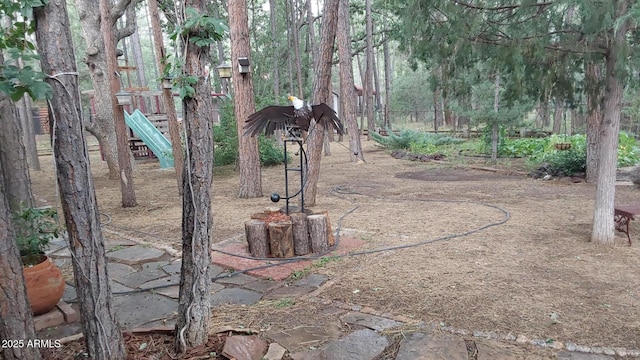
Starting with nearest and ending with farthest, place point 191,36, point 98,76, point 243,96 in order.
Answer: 1. point 191,36
2. point 243,96
3. point 98,76

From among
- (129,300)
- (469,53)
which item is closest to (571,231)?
(469,53)

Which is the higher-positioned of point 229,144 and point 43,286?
point 229,144

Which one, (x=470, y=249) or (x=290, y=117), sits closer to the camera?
(x=470, y=249)

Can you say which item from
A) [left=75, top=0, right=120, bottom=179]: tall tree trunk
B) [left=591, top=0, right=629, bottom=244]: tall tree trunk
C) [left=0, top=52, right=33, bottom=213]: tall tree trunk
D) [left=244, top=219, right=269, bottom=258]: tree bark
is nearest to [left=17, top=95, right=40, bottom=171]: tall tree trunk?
[left=75, top=0, right=120, bottom=179]: tall tree trunk

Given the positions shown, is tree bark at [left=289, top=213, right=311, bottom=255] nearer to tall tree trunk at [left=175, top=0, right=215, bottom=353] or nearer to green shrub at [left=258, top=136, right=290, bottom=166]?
tall tree trunk at [left=175, top=0, right=215, bottom=353]

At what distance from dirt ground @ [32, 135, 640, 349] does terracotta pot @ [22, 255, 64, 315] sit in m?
1.93

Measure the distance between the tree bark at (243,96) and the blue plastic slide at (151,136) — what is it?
17.9 feet

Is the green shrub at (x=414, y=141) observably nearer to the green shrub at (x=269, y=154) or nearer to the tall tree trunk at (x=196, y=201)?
the green shrub at (x=269, y=154)

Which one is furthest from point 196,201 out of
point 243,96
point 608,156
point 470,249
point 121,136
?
point 243,96

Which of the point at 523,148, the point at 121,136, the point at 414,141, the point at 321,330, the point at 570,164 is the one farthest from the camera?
the point at 414,141

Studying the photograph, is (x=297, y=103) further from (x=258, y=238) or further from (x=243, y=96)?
(x=243, y=96)

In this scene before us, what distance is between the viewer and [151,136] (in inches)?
519

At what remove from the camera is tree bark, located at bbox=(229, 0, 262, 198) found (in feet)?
24.0

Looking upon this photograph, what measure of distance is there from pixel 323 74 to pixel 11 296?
509 cm
